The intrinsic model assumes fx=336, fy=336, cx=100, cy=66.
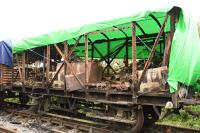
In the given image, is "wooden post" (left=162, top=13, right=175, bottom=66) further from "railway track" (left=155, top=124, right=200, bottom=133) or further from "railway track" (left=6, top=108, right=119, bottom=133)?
"railway track" (left=6, top=108, right=119, bottom=133)

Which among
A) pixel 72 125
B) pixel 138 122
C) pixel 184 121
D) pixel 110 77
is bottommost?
pixel 184 121

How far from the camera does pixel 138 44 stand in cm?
1391

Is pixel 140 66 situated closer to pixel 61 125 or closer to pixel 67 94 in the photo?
pixel 67 94

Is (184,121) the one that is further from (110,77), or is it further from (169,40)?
(169,40)

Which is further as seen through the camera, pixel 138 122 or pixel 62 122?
pixel 62 122

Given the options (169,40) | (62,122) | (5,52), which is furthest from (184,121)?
(5,52)

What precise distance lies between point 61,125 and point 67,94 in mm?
1232

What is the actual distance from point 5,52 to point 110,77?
19.1ft

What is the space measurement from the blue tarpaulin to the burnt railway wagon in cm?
31

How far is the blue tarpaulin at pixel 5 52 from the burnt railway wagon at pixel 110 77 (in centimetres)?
31

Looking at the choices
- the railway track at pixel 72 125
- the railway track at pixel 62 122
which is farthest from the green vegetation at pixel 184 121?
the railway track at pixel 62 122

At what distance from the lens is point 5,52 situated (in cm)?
1555

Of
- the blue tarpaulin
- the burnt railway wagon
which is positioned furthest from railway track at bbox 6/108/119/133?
the blue tarpaulin

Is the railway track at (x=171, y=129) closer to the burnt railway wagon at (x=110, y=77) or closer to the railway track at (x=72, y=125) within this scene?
the railway track at (x=72, y=125)
